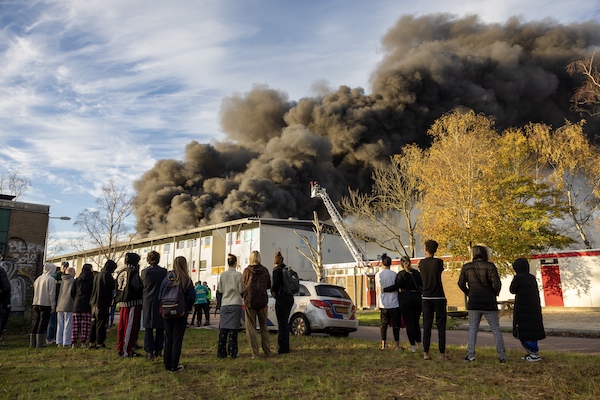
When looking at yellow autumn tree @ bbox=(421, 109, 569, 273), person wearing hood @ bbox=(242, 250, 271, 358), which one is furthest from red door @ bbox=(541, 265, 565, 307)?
person wearing hood @ bbox=(242, 250, 271, 358)

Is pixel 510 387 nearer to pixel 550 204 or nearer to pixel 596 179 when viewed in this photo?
pixel 550 204

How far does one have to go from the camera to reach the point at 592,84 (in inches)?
657

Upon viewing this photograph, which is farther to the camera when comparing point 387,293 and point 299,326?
point 299,326

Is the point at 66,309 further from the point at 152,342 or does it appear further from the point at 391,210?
the point at 391,210

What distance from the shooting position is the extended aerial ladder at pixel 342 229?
36.2m

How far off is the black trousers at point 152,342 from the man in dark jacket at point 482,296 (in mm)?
4770

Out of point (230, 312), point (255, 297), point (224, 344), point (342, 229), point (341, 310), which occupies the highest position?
point (342, 229)

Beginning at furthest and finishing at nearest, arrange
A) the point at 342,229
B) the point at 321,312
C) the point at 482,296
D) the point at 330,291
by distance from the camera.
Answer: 1. the point at 342,229
2. the point at 330,291
3. the point at 321,312
4. the point at 482,296

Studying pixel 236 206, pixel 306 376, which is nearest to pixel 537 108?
pixel 236 206

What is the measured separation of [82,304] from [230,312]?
356 cm

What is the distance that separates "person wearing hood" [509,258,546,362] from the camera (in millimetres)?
6852

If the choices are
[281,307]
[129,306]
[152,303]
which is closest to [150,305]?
[152,303]

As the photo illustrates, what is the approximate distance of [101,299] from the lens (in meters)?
8.66

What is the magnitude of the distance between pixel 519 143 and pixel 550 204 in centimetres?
418
